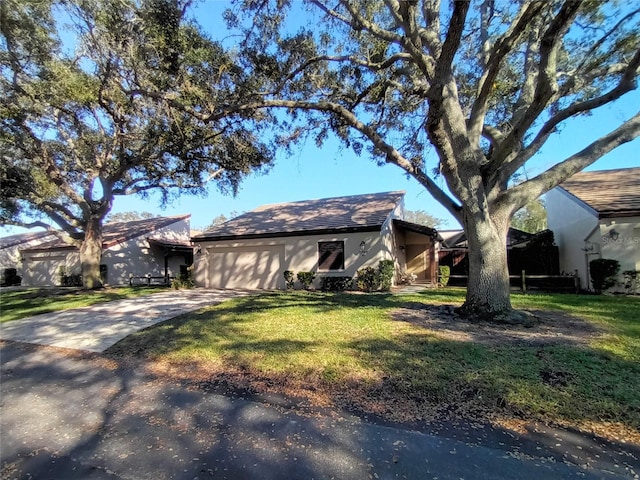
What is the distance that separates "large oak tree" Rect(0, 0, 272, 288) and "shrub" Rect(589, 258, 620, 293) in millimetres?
12494

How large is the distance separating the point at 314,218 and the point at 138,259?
561 inches

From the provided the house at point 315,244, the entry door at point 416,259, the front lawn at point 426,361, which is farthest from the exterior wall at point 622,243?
the entry door at point 416,259

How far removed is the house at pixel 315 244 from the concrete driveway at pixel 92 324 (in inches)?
251

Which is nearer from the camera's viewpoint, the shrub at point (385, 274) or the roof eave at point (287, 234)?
the shrub at point (385, 274)

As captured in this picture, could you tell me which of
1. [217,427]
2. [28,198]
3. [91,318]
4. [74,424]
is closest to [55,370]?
[74,424]

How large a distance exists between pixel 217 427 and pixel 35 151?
18191mm

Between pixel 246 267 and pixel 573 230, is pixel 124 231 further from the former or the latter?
pixel 573 230

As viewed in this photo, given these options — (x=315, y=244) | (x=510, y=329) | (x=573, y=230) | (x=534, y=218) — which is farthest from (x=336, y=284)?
(x=534, y=218)

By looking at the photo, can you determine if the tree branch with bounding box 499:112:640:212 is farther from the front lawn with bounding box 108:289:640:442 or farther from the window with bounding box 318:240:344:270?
the window with bounding box 318:240:344:270

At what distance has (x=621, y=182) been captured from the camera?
15391 mm

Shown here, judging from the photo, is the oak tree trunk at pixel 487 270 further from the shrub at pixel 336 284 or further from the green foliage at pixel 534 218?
the green foliage at pixel 534 218

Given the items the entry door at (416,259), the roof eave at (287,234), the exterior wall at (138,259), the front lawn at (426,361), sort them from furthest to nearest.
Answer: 1. the exterior wall at (138,259)
2. the entry door at (416,259)
3. the roof eave at (287,234)
4. the front lawn at (426,361)

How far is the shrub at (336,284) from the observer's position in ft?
52.7

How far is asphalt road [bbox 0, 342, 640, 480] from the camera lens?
9.16 ft
